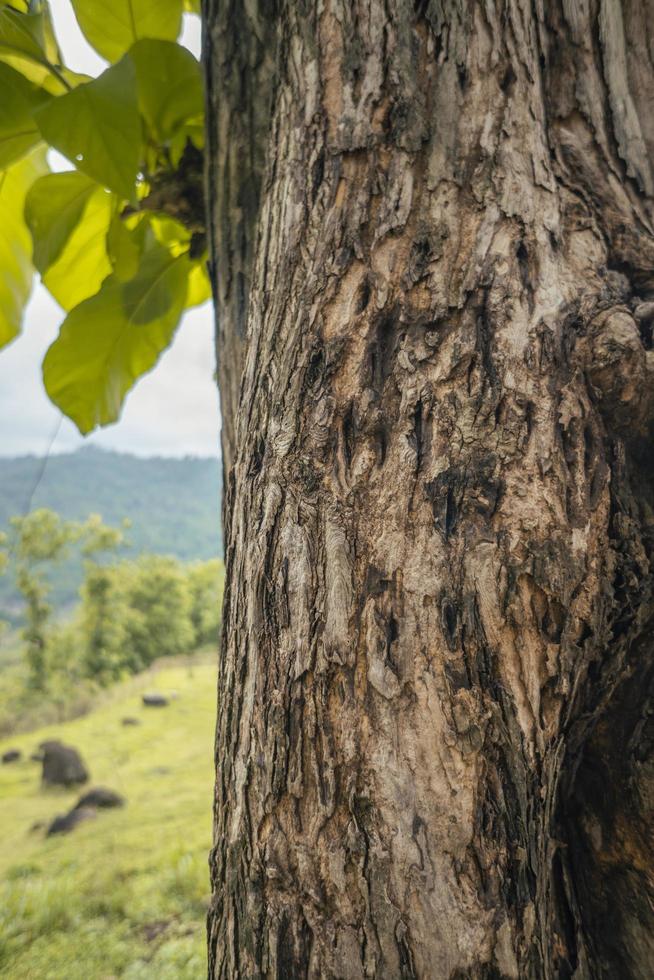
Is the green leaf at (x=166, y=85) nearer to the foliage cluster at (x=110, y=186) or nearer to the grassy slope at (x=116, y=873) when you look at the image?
the foliage cluster at (x=110, y=186)

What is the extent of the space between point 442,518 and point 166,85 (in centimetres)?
88

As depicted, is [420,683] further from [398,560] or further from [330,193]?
[330,193]

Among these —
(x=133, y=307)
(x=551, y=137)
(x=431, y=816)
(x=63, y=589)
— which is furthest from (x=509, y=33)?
(x=63, y=589)

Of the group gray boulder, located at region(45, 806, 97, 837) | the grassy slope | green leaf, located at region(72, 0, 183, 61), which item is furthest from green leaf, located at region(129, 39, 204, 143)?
gray boulder, located at region(45, 806, 97, 837)

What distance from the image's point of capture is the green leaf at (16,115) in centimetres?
90

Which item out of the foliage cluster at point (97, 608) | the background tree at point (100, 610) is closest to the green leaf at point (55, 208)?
the foliage cluster at point (97, 608)

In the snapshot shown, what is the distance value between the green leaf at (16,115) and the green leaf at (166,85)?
177 millimetres

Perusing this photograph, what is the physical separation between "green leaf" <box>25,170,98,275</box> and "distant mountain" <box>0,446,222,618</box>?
452ft

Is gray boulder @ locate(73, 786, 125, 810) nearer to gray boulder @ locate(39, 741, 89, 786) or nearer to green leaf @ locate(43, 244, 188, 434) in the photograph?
gray boulder @ locate(39, 741, 89, 786)

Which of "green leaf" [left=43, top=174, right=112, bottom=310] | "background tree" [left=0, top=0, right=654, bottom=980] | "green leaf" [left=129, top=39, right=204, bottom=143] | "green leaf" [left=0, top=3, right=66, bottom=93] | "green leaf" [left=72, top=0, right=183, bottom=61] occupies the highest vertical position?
"green leaf" [left=72, top=0, right=183, bottom=61]

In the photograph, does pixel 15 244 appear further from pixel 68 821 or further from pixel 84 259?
pixel 68 821

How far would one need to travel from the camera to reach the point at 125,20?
1031 mm

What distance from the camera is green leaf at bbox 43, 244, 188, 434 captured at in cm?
100

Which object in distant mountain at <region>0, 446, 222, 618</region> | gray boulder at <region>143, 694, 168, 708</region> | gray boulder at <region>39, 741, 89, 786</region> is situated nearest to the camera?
gray boulder at <region>39, 741, 89, 786</region>
